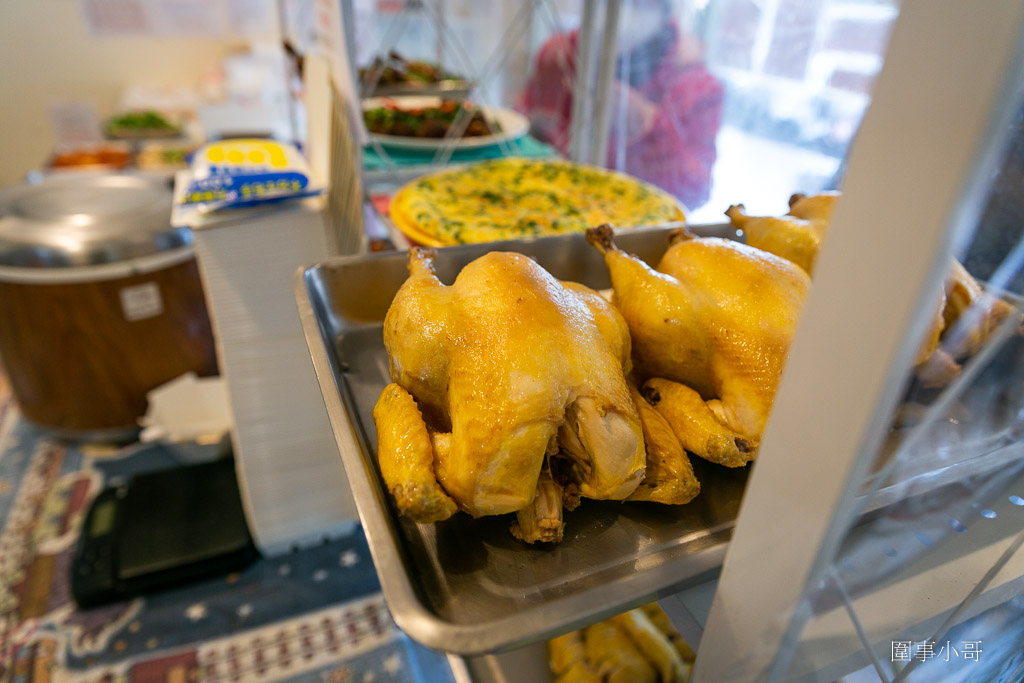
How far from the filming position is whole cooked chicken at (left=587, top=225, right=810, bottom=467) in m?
0.58

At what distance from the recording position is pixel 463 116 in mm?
1605

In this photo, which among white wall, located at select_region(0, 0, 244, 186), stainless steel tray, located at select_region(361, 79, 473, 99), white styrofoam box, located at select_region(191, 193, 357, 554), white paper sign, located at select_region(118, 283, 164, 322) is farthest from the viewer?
white wall, located at select_region(0, 0, 244, 186)

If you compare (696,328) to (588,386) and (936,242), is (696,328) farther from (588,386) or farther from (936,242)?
(936,242)

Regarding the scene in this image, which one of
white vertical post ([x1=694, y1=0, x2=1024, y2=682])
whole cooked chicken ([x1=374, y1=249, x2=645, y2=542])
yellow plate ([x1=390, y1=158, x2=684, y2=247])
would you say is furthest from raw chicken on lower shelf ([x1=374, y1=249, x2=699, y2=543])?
yellow plate ([x1=390, y1=158, x2=684, y2=247])

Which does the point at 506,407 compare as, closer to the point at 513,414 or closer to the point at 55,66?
the point at 513,414

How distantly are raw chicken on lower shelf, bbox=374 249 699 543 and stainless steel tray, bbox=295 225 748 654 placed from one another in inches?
1.0

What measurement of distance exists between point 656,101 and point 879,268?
173 cm

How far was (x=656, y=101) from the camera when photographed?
181 centimetres

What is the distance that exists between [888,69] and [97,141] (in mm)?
4401

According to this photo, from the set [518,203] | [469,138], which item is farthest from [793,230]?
[469,138]

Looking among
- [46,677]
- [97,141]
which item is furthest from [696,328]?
[97,141]

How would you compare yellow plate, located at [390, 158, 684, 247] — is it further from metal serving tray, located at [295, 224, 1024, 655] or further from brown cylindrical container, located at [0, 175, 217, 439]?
brown cylindrical container, located at [0, 175, 217, 439]

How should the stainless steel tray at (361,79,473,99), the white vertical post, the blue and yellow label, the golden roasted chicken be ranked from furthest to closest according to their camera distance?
the stainless steel tray at (361,79,473,99)
the blue and yellow label
the golden roasted chicken
the white vertical post

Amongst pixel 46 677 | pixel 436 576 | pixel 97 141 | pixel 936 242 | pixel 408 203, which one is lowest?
pixel 46 677
